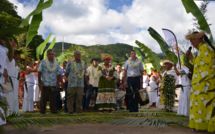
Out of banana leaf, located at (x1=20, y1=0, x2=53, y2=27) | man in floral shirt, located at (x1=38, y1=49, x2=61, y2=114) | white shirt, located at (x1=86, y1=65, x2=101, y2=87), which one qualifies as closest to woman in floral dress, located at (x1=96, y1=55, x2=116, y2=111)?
white shirt, located at (x1=86, y1=65, x2=101, y2=87)

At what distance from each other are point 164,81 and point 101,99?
1.89m

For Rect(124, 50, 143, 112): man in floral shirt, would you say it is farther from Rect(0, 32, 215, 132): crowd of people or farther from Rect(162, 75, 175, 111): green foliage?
Rect(162, 75, 175, 111): green foliage

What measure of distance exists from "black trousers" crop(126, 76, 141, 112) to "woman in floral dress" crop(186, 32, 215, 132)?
197 inches

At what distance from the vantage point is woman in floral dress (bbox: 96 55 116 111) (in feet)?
45.6

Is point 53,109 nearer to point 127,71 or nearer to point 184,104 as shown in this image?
point 127,71

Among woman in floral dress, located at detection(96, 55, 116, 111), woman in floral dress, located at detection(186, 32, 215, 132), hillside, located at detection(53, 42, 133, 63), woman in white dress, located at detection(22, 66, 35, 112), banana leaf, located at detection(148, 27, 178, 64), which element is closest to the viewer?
woman in floral dress, located at detection(186, 32, 215, 132)

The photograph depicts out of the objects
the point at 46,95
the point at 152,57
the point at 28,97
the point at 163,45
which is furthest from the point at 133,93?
the point at 163,45

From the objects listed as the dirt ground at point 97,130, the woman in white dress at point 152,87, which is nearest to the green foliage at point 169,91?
the dirt ground at point 97,130

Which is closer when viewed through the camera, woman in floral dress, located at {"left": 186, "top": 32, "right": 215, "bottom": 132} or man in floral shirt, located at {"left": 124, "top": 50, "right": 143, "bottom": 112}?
woman in floral dress, located at {"left": 186, "top": 32, "right": 215, "bottom": 132}

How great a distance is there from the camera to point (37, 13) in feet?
20.7

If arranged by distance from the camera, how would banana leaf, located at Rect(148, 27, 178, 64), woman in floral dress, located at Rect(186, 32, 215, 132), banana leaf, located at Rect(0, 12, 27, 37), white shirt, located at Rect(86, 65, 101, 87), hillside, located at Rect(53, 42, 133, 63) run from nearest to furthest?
banana leaf, located at Rect(0, 12, 27, 37) → woman in floral dress, located at Rect(186, 32, 215, 132) → banana leaf, located at Rect(148, 27, 178, 64) → white shirt, located at Rect(86, 65, 101, 87) → hillside, located at Rect(53, 42, 133, 63)

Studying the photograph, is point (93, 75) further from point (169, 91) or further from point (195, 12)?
point (195, 12)

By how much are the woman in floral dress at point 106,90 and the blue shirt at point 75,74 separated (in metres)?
0.97

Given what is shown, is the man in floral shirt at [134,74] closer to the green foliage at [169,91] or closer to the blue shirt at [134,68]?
the blue shirt at [134,68]
